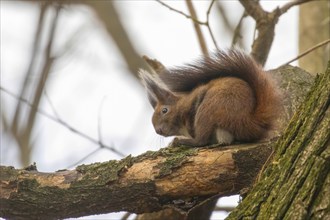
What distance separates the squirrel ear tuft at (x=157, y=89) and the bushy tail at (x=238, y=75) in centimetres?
22

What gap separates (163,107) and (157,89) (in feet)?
0.38

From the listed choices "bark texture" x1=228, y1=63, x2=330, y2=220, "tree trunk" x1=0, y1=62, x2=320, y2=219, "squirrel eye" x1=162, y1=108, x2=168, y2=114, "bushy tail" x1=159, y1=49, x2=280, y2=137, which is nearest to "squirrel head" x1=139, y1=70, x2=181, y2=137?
"squirrel eye" x1=162, y1=108, x2=168, y2=114

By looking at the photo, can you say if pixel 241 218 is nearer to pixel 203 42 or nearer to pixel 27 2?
pixel 203 42

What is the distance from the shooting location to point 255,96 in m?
3.14

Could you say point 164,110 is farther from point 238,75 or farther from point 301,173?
point 301,173

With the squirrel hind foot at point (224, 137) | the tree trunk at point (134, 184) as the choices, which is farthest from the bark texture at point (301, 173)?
the squirrel hind foot at point (224, 137)

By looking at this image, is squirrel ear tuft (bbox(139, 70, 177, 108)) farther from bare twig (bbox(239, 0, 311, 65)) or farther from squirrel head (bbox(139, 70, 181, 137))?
bare twig (bbox(239, 0, 311, 65))

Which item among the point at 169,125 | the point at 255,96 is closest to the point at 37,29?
the point at 169,125

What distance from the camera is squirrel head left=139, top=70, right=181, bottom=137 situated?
11.6 ft

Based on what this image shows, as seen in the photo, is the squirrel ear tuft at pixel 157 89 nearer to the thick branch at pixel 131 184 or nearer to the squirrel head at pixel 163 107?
the squirrel head at pixel 163 107

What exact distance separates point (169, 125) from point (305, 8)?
1936 millimetres

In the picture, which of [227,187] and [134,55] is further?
[134,55]

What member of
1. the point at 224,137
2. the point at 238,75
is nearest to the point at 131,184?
the point at 224,137

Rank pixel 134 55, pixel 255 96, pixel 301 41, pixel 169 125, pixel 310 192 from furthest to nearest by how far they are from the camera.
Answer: pixel 134 55, pixel 301 41, pixel 169 125, pixel 255 96, pixel 310 192
